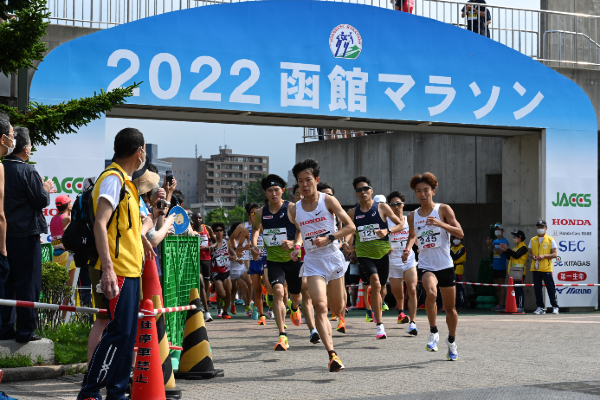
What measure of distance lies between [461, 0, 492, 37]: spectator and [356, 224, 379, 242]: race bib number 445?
24.5 ft

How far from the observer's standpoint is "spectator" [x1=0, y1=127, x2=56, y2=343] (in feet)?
22.4

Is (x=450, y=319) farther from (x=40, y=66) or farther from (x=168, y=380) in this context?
(x=40, y=66)

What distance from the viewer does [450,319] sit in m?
8.43

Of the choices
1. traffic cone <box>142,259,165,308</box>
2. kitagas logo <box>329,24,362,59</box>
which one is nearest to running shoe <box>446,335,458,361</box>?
traffic cone <box>142,259,165,308</box>

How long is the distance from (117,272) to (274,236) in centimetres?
501

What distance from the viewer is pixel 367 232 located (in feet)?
37.8

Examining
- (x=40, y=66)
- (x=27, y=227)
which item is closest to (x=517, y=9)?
(x=40, y=66)

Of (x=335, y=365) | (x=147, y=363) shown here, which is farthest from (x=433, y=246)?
(x=147, y=363)

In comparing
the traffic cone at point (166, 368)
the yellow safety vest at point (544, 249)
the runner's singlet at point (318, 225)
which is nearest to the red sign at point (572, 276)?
the yellow safety vest at point (544, 249)

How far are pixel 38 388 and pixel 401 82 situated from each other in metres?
10.7

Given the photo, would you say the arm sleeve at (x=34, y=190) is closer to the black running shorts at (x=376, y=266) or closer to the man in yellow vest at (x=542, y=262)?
the black running shorts at (x=376, y=266)

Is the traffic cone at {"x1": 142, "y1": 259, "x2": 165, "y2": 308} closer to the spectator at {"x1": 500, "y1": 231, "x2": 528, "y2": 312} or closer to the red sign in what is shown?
the spectator at {"x1": 500, "y1": 231, "x2": 528, "y2": 312}

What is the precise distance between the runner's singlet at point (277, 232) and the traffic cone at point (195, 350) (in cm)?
285

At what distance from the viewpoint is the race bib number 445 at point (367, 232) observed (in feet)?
37.7
